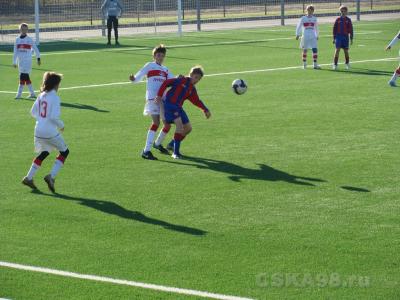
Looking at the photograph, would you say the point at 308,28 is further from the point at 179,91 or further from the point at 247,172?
the point at 247,172

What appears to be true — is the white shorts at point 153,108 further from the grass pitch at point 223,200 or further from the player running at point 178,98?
the grass pitch at point 223,200

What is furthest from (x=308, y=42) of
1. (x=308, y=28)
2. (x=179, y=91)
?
(x=179, y=91)

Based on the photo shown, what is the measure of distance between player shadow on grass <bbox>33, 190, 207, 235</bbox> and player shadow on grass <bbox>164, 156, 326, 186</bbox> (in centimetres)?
231

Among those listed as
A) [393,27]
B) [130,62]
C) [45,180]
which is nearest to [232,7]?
[393,27]

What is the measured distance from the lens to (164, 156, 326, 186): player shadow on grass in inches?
527

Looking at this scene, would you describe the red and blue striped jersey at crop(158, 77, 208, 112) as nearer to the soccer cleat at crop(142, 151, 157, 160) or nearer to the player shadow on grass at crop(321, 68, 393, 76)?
the soccer cleat at crop(142, 151, 157, 160)

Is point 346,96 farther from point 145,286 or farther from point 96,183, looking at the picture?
point 145,286

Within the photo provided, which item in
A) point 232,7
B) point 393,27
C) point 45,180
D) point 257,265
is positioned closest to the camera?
point 257,265

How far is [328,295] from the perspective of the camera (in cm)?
858

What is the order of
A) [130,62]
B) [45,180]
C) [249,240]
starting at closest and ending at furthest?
1. [249,240]
2. [45,180]
3. [130,62]

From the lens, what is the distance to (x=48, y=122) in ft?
41.7

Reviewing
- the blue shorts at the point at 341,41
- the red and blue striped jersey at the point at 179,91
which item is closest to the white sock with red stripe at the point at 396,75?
the blue shorts at the point at 341,41

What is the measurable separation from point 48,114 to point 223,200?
2.86 meters

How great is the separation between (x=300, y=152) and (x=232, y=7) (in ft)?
158
